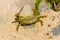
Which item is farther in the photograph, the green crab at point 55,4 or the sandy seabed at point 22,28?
the green crab at point 55,4

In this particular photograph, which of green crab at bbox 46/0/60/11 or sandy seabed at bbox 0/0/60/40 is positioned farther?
green crab at bbox 46/0/60/11

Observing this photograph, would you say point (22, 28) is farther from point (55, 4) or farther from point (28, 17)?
point (55, 4)

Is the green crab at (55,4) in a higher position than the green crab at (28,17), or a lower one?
higher

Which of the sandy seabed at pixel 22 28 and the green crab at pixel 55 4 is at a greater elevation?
the green crab at pixel 55 4

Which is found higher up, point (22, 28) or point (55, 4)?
point (55, 4)

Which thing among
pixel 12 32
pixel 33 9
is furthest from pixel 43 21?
pixel 12 32

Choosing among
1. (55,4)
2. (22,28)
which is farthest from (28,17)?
(55,4)

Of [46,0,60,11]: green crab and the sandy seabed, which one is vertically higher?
[46,0,60,11]: green crab

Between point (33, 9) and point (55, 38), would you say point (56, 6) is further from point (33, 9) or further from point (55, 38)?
point (55, 38)
